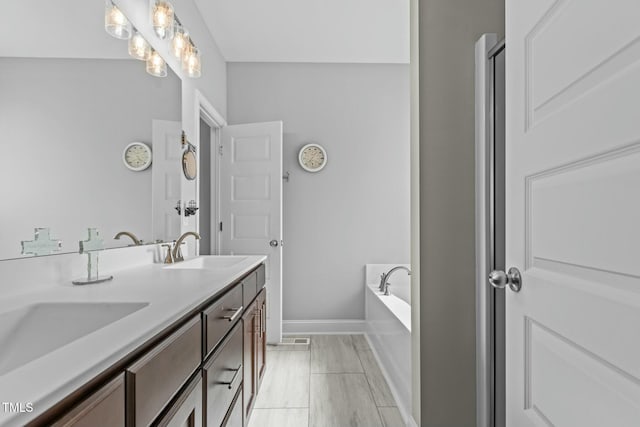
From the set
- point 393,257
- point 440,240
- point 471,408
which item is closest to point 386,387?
point 471,408

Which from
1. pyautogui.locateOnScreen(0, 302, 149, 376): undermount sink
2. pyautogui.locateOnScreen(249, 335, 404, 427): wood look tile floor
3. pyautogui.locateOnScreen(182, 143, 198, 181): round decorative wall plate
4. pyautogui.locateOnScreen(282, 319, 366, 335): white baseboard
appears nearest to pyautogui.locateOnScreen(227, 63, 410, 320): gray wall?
pyautogui.locateOnScreen(282, 319, 366, 335): white baseboard

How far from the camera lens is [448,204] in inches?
68.4

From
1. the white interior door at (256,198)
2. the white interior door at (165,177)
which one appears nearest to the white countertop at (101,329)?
the white interior door at (165,177)

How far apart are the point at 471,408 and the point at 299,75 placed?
3203mm

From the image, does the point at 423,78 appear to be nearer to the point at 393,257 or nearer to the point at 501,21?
the point at 501,21

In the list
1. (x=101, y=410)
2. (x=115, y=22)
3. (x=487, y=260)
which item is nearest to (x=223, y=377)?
(x=101, y=410)

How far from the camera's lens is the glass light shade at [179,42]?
2.22 metres

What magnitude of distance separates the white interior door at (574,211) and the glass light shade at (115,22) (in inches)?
62.9

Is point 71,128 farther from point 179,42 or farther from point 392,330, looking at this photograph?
point 392,330

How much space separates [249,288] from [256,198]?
5.36ft

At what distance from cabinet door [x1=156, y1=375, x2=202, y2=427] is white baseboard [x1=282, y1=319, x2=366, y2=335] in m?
2.63

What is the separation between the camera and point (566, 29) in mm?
870

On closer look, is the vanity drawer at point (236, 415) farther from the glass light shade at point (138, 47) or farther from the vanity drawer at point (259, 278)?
the glass light shade at point (138, 47)

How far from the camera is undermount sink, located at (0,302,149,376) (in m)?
0.88
